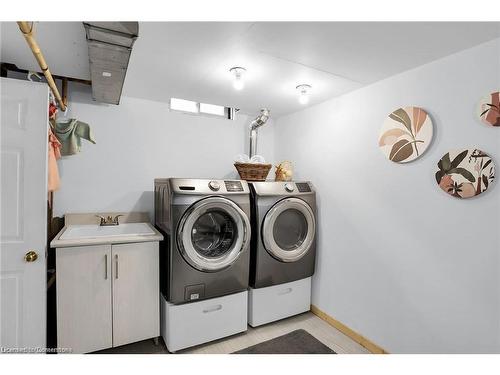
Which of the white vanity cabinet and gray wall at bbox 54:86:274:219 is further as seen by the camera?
gray wall at bbox 54:86:274:219

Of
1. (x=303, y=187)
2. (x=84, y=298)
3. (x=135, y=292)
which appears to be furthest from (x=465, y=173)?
(x=84, y=298)

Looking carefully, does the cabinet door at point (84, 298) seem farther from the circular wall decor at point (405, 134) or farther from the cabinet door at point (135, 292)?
the circular wall decor at point (405, 134)

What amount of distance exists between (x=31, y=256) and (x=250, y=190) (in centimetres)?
168

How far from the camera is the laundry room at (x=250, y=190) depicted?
4.99ft

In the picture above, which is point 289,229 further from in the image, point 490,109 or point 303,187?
point 490,109

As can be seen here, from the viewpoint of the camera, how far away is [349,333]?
7.82 ft

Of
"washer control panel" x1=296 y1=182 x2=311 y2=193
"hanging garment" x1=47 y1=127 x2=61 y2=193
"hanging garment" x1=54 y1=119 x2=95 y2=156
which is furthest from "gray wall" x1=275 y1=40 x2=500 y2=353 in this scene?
"hanging garment" x1=47 y1=127 x2=61 y2=193

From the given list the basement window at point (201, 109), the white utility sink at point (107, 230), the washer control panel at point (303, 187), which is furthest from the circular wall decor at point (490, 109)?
the white utility sink at point (107, 230)

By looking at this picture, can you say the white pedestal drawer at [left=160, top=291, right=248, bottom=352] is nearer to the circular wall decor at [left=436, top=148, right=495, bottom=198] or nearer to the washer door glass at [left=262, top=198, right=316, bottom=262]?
the washer door glass at [left=262, top=198, right=316, bottom=262]

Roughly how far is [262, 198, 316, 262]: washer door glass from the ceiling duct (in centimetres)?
167

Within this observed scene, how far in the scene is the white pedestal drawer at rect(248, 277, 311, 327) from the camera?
2467mm

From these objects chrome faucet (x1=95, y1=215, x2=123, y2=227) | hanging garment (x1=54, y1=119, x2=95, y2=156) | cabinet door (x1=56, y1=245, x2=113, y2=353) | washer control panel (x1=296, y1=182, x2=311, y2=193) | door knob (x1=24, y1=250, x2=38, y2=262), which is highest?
hanging garment (x1=54, y1=119, x2=95, y2=156)

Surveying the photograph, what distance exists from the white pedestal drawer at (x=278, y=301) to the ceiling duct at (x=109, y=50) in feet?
7.03
